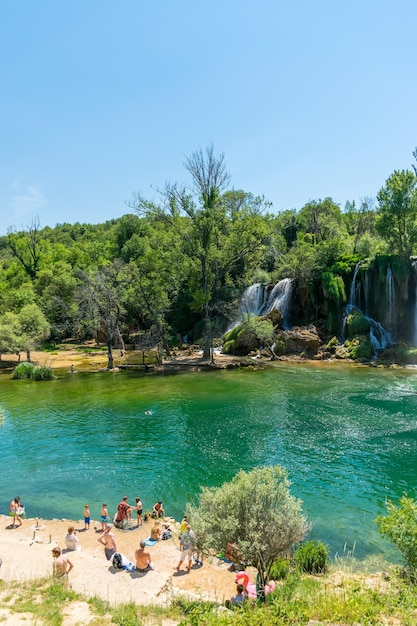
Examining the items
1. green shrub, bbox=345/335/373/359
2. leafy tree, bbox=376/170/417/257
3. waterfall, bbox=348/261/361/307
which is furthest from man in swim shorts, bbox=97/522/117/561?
leafy tree, bbox=376/170/417/257

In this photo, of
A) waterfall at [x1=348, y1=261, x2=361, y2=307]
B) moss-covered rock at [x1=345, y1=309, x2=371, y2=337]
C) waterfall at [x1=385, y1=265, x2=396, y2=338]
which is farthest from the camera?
waterfall at [x1=348, y1=261, x2=361, y2=307]

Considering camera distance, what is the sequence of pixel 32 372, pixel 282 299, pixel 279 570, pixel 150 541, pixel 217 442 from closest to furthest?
1. pixel 279 570
2. pixel 150 541
3. pixel 217 442
4. pixel 32 372
5. pixel 282 299

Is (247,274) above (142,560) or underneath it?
above

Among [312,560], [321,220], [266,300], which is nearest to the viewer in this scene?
[312,560]

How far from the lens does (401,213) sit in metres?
46.9

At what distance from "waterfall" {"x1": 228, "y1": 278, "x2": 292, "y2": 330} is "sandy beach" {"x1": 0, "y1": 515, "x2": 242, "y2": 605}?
38.4m

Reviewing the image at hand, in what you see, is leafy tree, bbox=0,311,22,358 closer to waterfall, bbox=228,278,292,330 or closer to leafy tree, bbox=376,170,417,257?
waterfall, bbox=228,278,292,330

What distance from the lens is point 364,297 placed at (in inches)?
1923

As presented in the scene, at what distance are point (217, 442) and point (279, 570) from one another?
11494 mm

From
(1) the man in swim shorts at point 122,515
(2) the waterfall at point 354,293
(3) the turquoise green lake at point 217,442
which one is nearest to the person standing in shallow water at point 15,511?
(3) the turquoise green lake at point 217,442

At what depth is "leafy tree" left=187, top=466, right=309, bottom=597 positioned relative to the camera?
10.2m

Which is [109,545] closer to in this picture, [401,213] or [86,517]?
[86,517]

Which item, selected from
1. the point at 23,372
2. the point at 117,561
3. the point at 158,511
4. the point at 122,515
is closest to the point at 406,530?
the point at 117,561

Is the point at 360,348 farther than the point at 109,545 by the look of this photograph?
Yes
